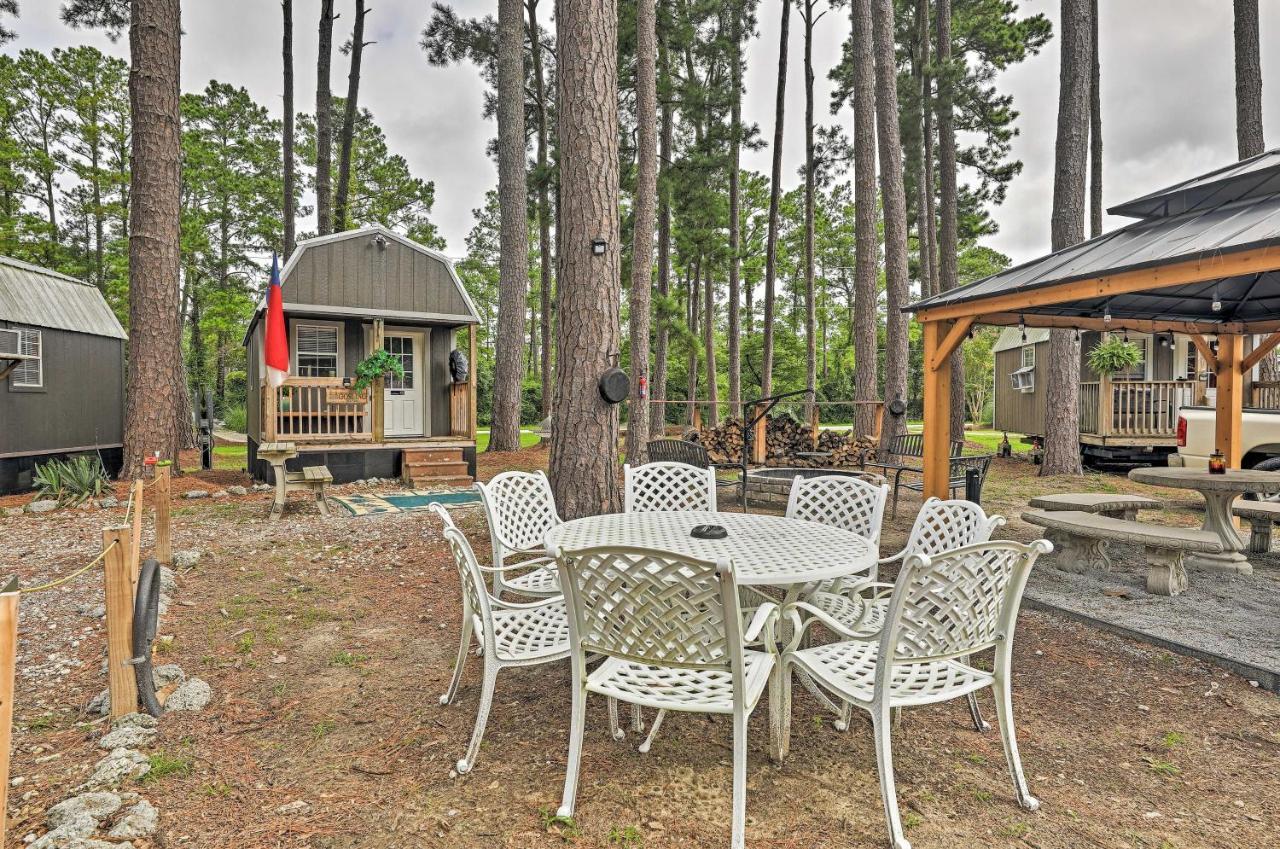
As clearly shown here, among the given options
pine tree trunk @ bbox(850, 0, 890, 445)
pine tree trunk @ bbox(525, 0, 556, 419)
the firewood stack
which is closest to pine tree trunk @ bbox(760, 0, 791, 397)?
pine tree trunk @ bbox(850, 0, 890, 445)

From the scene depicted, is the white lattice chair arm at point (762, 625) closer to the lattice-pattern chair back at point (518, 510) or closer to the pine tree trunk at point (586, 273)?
the lattice-pattern chair back at point (518, 510)

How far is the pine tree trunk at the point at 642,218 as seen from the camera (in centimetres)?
823

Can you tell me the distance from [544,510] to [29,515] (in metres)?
6.27

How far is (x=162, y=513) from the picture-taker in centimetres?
465

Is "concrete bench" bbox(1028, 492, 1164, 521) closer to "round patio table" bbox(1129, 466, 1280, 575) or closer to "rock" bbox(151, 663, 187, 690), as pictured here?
"round patio table" bbox(1129, 466, 1280, 575)

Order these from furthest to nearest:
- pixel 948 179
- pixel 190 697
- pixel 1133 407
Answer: pixel 948 179 → pixel 1133 407 → pixel 190 697

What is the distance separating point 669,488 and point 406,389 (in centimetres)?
788

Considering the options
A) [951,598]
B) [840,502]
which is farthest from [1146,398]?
[951,598]

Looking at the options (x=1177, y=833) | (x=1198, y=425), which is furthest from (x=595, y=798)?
(x=1198, y=425)

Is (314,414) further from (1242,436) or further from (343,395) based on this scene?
(1242,436)

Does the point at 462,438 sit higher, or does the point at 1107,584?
the point at 462,438

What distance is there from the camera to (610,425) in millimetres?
4727

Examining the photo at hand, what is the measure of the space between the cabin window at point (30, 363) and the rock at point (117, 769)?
31.2 feet

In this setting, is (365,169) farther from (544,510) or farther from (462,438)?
(544,510)
